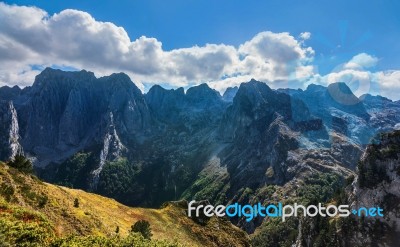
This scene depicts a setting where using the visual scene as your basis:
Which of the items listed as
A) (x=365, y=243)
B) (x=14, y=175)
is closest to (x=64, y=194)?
(x=14, y=175)

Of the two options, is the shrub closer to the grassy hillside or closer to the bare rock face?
the grassy hillside

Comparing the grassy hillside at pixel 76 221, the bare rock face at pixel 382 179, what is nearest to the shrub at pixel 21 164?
the grassy hillside at pixel 76 221

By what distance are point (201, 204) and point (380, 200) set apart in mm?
107817

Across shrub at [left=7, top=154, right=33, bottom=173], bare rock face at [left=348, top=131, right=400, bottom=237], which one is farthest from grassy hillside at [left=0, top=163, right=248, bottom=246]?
bare rock face at [left=348, top=131, right=400, bottom=237]

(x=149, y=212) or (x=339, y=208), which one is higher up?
(x=149, y=212)

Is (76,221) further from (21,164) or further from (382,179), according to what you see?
(382,179)

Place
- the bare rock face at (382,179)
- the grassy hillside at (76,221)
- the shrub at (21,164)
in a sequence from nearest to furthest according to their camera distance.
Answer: the grassy hillside at (76,221), the shrub at (21,164), the bare rock face at (382,179)

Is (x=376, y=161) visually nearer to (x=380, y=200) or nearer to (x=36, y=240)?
(x=380, y=200)

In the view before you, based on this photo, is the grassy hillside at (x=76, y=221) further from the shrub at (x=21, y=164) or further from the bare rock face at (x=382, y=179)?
the bare rock face at (x=382, y=179)

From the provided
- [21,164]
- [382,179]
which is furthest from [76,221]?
[382,179]

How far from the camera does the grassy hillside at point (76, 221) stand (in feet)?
101

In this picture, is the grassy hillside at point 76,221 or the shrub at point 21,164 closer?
the grassy hillside at point 76,221

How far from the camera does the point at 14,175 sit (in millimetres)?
48656

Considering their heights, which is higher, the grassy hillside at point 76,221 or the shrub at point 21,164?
the shrub at point 21,164
